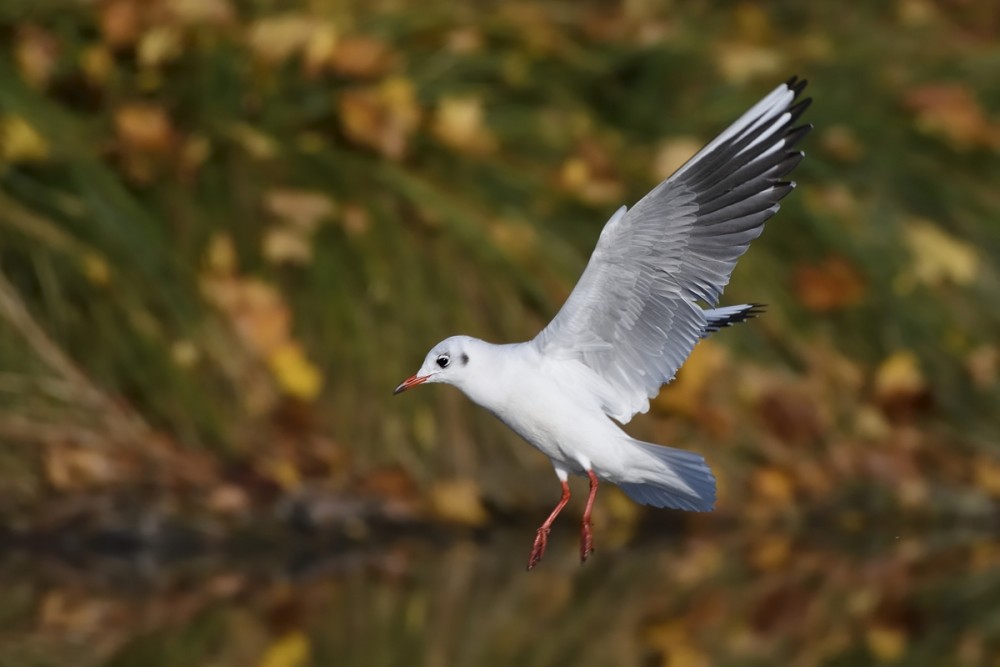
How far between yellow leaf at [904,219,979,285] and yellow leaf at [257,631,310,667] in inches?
150

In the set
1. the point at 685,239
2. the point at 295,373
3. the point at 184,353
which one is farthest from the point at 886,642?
the point at 184,353

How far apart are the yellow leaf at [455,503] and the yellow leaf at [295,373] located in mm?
625

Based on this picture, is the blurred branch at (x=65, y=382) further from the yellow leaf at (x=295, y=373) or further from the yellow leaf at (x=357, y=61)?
the yellow leaf at (x=357, y=61)

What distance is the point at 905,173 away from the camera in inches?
346

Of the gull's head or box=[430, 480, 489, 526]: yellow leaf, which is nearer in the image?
the gull's head

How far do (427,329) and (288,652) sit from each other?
234 cm

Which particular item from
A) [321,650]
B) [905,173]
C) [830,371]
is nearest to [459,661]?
[321,650]

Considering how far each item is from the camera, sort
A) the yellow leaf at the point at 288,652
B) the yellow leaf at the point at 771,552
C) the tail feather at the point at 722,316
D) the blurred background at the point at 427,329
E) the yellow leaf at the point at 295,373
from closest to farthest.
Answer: the tail feather at the point at 722,316
the yellow leaf at the point at 288,652
the blurred background at the point at 427,329
the yellow leaf at the point at 771,552
the yellow leaf at the point at 295,373

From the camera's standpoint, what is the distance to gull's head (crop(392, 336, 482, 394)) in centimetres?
469

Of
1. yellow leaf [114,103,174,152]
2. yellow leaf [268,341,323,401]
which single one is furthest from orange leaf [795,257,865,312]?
yellow leaf [114,103,174,152]

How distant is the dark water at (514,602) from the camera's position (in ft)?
18.2

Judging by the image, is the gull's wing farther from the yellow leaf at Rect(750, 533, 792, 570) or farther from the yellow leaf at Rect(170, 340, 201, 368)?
the yellow leaf at Rect(170, 340, 201, 368)

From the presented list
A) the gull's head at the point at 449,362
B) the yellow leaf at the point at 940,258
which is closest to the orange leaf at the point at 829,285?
the yellow leaf at the point at 940,258

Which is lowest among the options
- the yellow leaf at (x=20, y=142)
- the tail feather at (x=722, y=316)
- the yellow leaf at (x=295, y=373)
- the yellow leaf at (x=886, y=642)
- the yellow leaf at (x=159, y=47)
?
the yellow leaf at (x=886, y=642)
